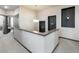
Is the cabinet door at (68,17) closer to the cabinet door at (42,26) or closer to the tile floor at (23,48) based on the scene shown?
the tile floor at (23,48)

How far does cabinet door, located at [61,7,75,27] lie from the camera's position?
5699 millimetres

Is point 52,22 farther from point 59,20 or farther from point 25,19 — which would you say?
point 25,19

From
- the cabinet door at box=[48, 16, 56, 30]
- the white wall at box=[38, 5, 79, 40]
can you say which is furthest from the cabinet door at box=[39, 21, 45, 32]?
the cabinet door at box=[48, 16, 56, 30]

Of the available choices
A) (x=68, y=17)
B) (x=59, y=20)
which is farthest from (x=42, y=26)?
(x=68, y=17)

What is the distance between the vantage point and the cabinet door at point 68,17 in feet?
18.7

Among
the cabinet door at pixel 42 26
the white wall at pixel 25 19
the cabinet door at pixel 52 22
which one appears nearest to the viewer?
the white wall at pixel 25 19

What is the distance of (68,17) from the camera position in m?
6.02

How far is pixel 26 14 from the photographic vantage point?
6816mm

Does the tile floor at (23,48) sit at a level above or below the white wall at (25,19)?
below

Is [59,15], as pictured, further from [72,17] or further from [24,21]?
[24,21]

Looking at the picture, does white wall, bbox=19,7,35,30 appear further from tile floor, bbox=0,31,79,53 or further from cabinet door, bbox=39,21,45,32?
tile floor, bbox=0,31,79,53

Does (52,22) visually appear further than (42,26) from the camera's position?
No

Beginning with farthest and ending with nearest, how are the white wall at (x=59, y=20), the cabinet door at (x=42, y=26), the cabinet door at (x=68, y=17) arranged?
the cabinet door at (x=42, y=26)
the cabinet door at (x=68, y=17)
the white wall at (x=59, y=20)

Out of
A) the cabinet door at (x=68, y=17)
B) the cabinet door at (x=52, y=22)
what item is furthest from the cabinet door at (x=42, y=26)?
the cabinet door at (x=68, y=17)
